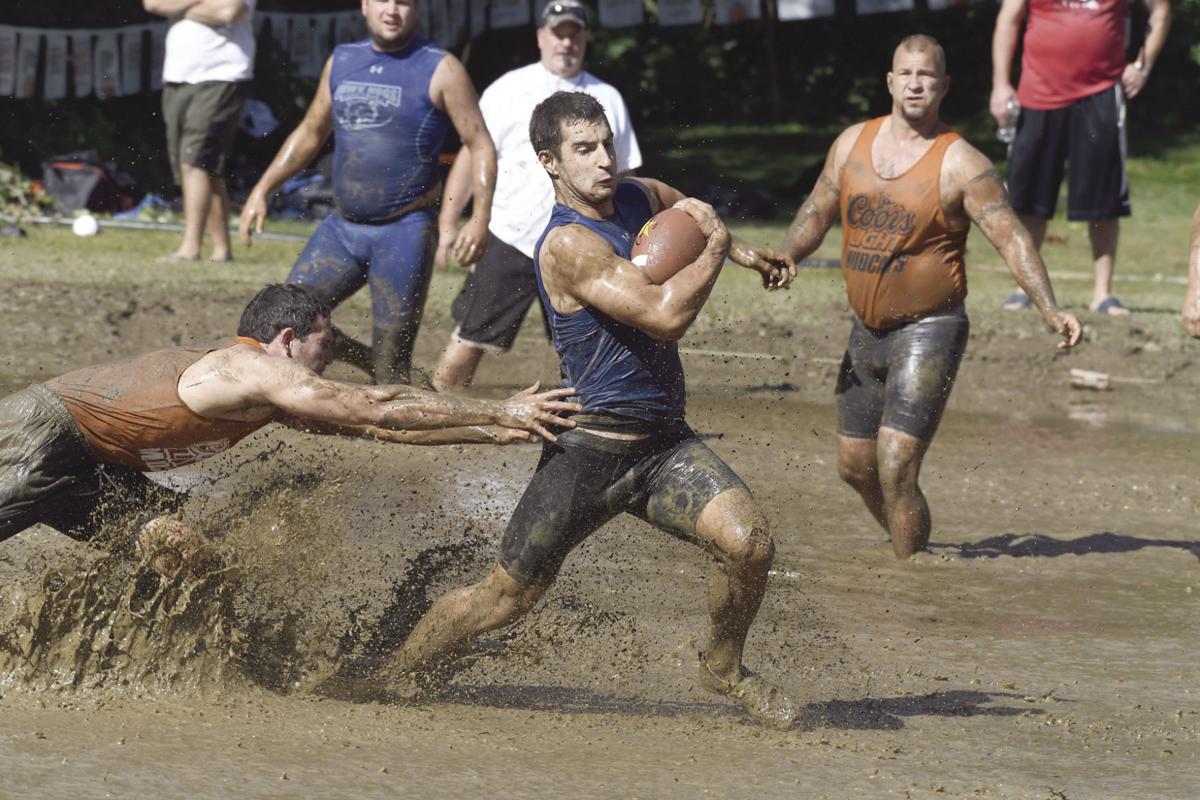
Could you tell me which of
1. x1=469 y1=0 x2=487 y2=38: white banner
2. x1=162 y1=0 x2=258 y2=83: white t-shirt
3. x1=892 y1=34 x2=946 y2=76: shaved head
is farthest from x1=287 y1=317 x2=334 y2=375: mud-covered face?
x1=469 y1=0 x2=487 y2=38: white banner

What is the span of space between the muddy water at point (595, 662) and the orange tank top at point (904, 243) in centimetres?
107

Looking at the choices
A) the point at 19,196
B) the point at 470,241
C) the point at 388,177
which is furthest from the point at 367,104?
the point at 19,196

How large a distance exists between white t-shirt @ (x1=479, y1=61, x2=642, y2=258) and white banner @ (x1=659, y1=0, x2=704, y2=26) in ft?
36.6

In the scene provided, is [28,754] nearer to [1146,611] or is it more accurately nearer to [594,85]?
[1146,611]

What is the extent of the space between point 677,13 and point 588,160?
15469mm

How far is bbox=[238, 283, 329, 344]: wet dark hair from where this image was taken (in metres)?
5.33

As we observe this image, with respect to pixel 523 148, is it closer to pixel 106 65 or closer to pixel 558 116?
pixel 558 116

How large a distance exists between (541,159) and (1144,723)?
250cm

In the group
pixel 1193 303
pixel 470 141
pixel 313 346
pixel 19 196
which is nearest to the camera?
pixel 313 346

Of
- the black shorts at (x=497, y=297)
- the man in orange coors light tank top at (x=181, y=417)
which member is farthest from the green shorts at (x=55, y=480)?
the black shorts at (x=497, y=297)

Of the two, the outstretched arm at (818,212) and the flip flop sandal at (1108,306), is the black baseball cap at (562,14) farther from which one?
the flip flop sandal at (1108,306)

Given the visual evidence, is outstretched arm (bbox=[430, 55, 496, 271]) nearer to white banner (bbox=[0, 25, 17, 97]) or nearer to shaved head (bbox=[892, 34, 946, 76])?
shaved head (bbox=[892, 34, 946, 76])

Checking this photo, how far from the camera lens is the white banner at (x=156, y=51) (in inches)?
721

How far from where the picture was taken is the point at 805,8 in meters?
20.0
